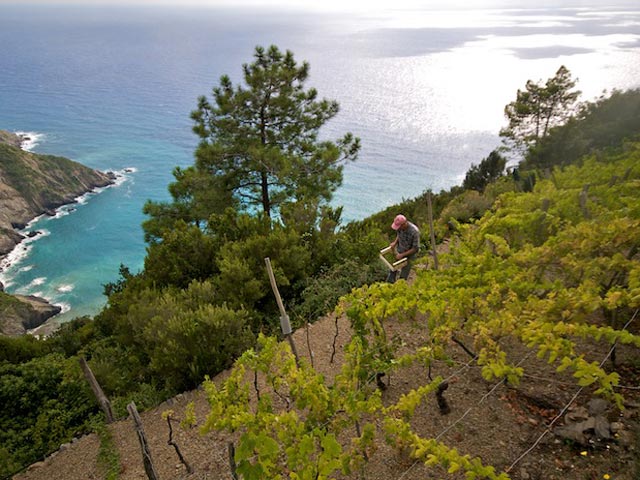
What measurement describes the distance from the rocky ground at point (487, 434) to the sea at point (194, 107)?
57.2 feet

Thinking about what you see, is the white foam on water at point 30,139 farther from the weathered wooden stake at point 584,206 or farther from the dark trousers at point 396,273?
the weathered wooden stake at point 584,206

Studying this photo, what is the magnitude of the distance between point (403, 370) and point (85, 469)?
4159 millimetres

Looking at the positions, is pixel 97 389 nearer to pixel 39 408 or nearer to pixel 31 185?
pixel 39 408

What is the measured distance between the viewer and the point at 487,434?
4.12 metres

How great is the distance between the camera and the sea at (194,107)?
129ft

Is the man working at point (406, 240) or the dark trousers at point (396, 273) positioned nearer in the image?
the man working at point (406, 240)

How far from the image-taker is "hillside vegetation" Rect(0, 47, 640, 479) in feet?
10.5

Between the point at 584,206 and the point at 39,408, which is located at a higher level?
the point at 584,206

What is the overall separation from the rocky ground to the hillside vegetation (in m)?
0.07

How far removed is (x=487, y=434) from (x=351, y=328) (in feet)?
9.83

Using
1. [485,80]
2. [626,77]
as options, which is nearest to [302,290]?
[626,77]

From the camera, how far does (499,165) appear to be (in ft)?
64.6

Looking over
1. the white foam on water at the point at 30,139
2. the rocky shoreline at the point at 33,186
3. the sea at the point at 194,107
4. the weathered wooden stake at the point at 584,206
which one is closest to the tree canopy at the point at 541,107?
the sea at the point at 194,107

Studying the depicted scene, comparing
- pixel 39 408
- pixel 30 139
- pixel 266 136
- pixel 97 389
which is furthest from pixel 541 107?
pixel 30 139
